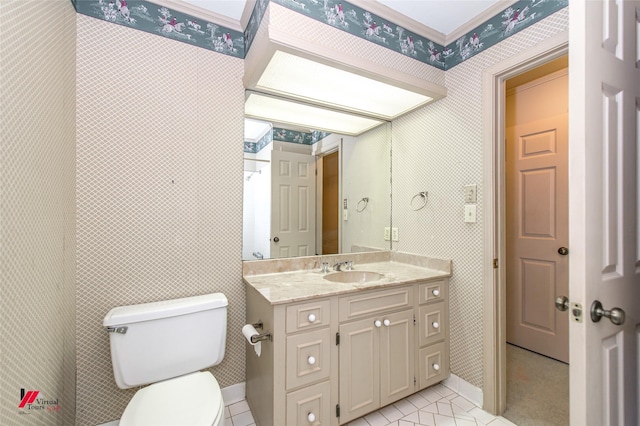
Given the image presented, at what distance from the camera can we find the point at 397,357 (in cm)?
167

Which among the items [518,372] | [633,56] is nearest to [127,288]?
[633,56]

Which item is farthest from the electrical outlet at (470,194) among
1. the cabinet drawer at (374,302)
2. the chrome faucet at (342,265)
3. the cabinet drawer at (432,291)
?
the chrome faucet at (342,265)

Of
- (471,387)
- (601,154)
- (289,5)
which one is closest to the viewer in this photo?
(601,154)

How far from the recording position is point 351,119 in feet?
7.32

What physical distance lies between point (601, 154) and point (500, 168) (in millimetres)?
821

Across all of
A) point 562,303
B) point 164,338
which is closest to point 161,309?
point 164,338

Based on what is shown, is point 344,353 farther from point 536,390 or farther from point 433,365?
point 536,390

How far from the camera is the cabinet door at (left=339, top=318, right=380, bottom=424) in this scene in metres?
1.48

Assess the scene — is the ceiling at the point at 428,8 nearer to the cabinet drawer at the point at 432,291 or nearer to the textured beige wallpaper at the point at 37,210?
the textured beige wallpaper at the point at 37,210

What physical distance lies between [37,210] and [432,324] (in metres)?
2.11

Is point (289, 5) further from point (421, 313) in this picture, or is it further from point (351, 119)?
point (421, 313)

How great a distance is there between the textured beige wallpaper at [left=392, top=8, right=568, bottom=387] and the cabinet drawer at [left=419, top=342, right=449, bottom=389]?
0.08 meters

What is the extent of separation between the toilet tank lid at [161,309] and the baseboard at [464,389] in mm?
1622

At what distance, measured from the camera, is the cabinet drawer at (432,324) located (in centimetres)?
179
